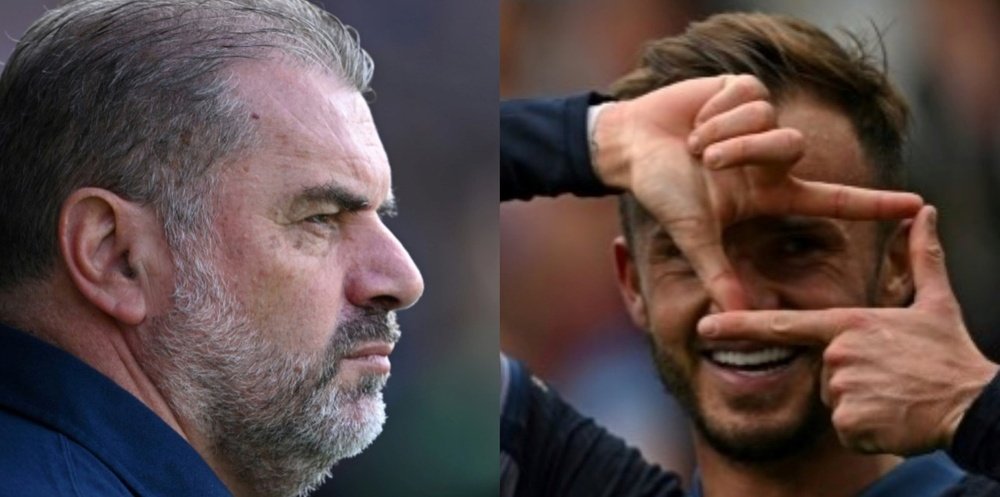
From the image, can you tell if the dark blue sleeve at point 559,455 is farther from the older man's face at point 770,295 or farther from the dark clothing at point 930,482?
the dark clothing at point 930,482

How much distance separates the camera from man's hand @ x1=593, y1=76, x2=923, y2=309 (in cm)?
151

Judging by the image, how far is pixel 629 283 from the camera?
5.46ft

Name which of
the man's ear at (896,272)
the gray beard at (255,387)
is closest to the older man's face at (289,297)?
the gray beard at (255,387)

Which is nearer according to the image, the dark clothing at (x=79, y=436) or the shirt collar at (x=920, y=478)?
the dark clothing at (x=79, y=436)

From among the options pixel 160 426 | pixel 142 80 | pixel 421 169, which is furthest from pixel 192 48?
pixel 421 169

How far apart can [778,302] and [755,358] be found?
0.23 ft

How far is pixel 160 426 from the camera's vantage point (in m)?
1.42

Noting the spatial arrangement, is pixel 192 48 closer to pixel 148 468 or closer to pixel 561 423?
pixel 148 468

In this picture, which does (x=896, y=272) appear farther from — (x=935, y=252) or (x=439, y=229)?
(x=439, y=229)

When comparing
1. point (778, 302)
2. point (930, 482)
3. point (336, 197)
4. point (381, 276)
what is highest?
point (336, 197)

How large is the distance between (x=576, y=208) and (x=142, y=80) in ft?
1.75

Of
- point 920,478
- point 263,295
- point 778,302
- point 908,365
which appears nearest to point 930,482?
point 920,478

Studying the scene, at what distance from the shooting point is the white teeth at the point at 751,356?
1552 millimetres

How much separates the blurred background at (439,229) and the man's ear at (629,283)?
0.32 metres
